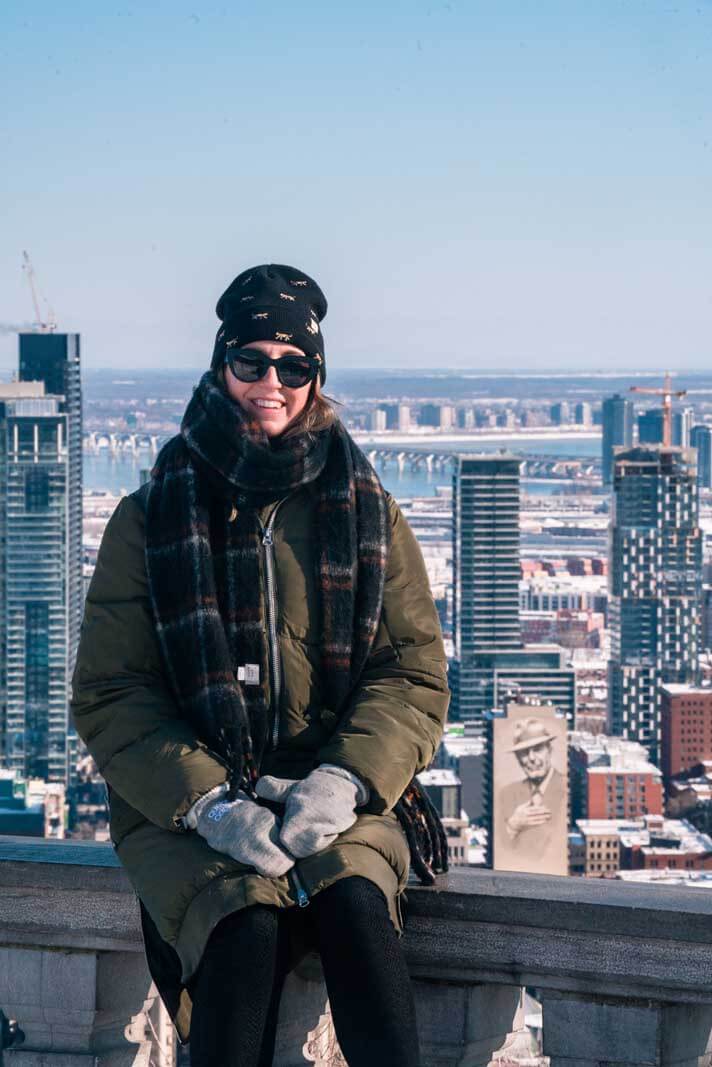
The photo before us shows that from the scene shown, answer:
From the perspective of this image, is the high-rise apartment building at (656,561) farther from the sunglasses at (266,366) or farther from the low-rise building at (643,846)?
the sunglasses at (266,366)

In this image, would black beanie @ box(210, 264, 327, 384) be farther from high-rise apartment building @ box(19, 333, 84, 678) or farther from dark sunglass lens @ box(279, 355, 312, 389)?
high-rise apartment building @ box(19, 333, 84, 678)

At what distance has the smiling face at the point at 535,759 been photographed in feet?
98.7

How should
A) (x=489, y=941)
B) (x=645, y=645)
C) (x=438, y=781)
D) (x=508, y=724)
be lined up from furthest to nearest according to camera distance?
(x=645, y=645), (x=508, y=724), (x=438, y=781), (x=489, y=941)

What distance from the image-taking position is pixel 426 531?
61281 mm

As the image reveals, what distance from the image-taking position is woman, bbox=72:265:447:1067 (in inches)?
60.8

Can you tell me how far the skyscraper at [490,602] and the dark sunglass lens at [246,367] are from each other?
39.5 meters

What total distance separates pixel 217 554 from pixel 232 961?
0.40 m

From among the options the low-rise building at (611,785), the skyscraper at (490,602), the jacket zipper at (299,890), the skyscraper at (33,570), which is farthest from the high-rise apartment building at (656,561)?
the jacket zipper at (299,890)

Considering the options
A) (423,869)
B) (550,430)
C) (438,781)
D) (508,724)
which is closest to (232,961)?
(423,869)

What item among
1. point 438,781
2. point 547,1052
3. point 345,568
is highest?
point 345,568

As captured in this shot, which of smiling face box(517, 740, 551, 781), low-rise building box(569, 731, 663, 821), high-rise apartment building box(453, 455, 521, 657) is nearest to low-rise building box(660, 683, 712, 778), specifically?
low-rise building box(569, 731, 663, 821)

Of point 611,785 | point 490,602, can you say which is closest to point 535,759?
point 611,785

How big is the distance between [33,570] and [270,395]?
40.8 m

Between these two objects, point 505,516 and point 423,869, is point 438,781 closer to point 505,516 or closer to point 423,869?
point 505,516
